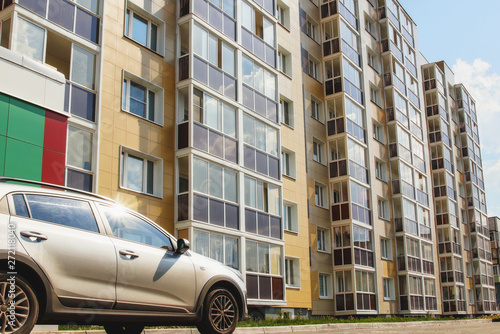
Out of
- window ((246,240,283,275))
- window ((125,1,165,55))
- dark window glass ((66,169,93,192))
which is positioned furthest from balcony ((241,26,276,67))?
dark window glass ((66,169,93,192))

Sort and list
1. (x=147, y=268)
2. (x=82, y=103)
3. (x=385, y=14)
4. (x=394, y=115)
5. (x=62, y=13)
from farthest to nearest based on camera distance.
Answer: (x=385, y=14)
(x=394, y=115)
(x=82, y=103)
(x=62, y=13)
(x=147, y=268)

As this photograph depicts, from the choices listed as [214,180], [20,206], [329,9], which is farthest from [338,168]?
[20,206]

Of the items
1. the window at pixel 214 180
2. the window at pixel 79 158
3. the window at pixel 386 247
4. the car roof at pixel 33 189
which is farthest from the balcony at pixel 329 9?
the car roof at pixel 33 189

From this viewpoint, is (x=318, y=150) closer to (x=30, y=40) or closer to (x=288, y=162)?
(x=288, y=162)

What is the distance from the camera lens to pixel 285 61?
27844 mm

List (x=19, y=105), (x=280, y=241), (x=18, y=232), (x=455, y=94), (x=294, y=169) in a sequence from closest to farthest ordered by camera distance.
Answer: (x=18, y=232), (x=19, y=105), (x=280, y=241), (x=294, y=169), (x=455, y=94)

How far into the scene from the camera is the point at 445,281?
42.4m

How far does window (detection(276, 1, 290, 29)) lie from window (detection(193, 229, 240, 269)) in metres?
13.0

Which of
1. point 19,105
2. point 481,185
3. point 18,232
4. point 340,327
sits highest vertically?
point 481,185

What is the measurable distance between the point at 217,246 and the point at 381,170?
18.9m

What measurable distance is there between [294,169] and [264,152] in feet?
13.3

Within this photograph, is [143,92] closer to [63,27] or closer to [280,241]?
[63,27]

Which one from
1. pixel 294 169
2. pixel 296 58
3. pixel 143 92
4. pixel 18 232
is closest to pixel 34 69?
pixel 143 92

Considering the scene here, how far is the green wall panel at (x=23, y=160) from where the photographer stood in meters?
11.4
